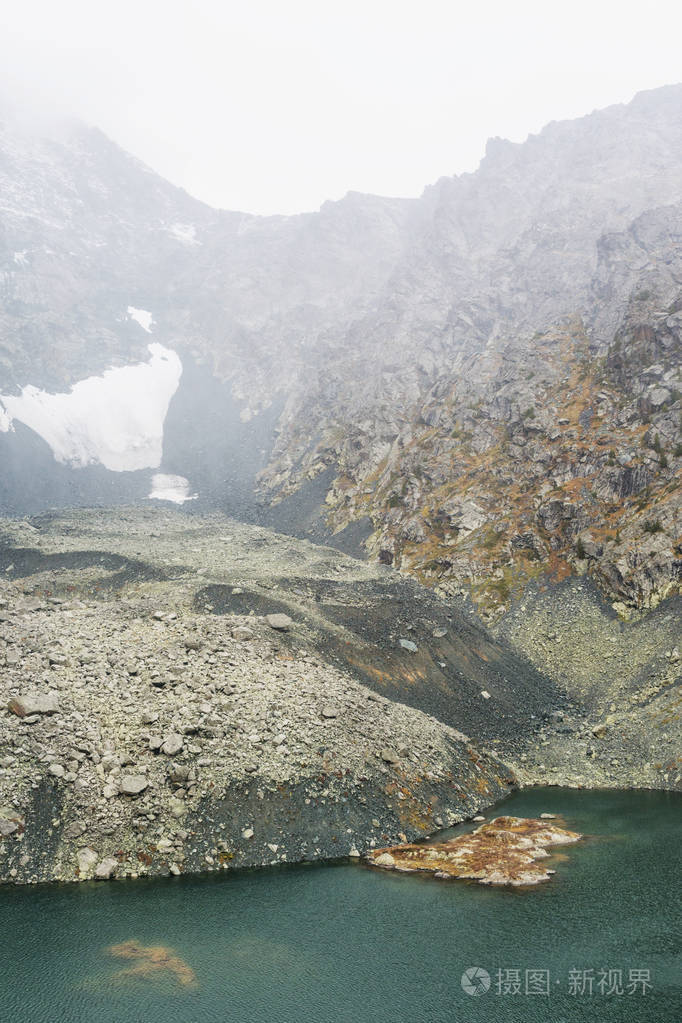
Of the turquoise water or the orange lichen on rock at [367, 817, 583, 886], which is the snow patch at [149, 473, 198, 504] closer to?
the orange lichen on rock at [367, 817, 583, 886]

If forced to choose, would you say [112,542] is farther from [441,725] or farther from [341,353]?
[341,353]

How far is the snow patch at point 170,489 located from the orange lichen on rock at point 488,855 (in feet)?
408

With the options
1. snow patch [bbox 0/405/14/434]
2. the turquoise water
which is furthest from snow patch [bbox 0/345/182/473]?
the turquoise water

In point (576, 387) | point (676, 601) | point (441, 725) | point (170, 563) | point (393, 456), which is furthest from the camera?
point (393, 456)

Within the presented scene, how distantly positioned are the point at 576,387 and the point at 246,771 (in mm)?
86507

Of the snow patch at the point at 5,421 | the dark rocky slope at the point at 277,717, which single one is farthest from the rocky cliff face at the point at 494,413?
the dark rocky slope at the point at 277,717

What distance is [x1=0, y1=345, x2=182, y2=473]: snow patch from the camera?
526 ft

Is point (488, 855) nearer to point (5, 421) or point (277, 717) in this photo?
point (277, 717)

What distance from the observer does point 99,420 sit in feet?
575

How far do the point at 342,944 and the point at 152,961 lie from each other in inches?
275

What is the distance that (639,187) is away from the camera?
566 feet

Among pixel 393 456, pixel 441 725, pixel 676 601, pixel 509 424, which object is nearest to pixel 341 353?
pixel 393 456

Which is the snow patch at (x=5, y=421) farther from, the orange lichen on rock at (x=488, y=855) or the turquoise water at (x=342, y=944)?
the orange lichen on rock at (x=488, y=855)

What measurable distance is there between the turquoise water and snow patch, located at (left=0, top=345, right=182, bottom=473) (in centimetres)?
14957
